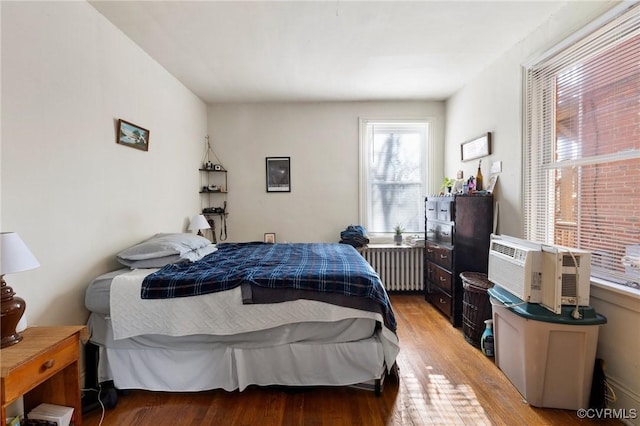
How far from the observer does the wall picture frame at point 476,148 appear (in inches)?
117

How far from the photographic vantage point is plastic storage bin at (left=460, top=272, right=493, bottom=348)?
2.51m

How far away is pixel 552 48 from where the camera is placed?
217cm

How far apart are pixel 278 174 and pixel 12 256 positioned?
308cm

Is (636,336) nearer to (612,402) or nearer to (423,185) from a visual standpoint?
(612,402)

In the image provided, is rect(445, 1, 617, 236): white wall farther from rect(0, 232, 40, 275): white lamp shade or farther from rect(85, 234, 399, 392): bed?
rect(0, 232, 40, 275): white lamp shade

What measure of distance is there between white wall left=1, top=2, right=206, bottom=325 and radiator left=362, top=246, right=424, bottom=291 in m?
2.72

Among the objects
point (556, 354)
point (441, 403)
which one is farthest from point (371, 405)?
point (556, 354)

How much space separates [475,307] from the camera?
8.40ft

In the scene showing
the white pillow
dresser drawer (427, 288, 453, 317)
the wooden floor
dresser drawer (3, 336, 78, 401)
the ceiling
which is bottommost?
the wooden floor

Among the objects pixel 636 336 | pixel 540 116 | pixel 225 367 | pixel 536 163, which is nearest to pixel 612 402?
pixel 636 336

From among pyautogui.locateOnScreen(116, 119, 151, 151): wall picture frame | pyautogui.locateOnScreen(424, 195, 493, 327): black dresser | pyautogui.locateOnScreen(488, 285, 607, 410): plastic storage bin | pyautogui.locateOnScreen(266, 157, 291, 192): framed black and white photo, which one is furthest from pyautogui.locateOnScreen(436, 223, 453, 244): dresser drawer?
pyautogui.locateOnScreen(116, 119, 151, 151): wall picture frame

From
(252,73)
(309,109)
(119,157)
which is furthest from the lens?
(309,109)

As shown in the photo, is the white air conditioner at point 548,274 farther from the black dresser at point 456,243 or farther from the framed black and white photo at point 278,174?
the framed black and white photo at point 278,174

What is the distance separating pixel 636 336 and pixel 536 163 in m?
1.34
